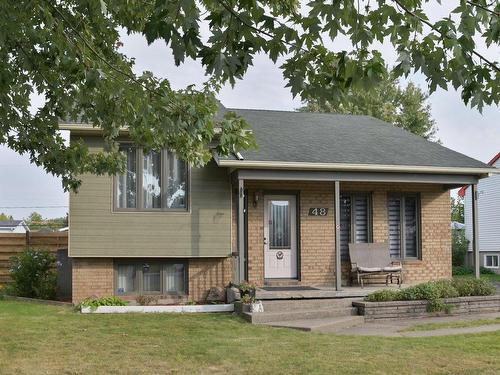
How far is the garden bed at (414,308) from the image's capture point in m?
11.3

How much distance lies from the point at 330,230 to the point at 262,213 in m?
1.72

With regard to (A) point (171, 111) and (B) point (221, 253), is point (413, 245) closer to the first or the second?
(B) point (221, 253)

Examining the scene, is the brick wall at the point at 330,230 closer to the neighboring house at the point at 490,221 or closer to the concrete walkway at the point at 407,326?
the concrete walkway at the point at 407,326

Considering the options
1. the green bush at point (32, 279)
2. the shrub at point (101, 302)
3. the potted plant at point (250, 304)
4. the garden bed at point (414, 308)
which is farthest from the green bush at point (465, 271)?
the green bush at point (32, 279)

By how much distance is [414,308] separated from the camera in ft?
37.7

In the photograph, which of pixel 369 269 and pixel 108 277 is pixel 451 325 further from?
pixel 108 277

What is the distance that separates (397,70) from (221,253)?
9610 millimetres

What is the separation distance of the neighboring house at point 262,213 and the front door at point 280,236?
2 cm

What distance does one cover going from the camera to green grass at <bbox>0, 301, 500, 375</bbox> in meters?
7.11

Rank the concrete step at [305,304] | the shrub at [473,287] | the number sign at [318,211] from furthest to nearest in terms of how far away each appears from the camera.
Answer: the number sign at [318,211]
the shrub at [473,287]
the concrete step at [305,304]

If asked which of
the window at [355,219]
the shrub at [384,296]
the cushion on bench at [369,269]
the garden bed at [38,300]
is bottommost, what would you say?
the garden bed at [38,300]

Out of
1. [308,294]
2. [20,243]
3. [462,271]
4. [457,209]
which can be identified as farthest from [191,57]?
[457,209]

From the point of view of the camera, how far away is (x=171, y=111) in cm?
611

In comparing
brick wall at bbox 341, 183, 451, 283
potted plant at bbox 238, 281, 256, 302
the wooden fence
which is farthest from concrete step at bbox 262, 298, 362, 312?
the wooden fence
